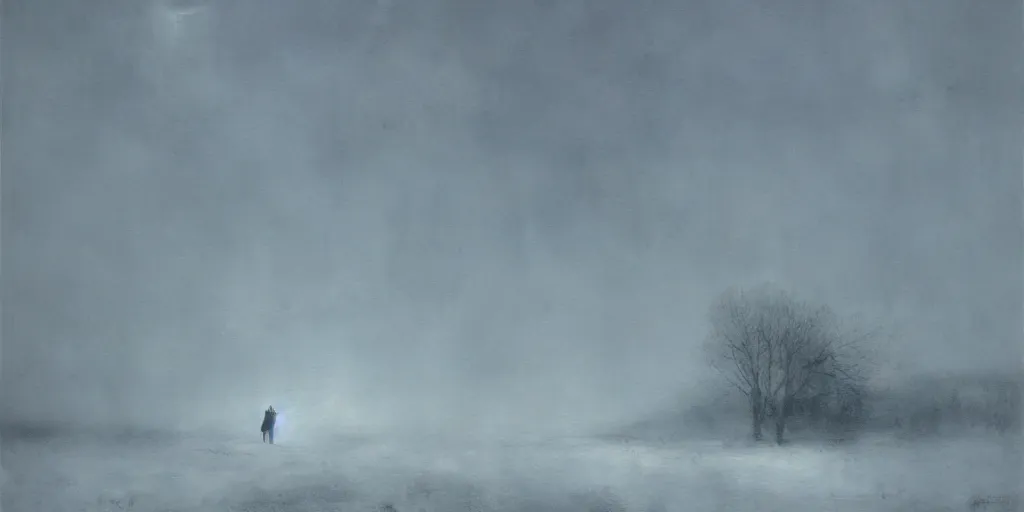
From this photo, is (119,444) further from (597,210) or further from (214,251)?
(597,210)

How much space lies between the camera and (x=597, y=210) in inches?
334

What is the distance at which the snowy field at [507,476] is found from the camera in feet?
25.7

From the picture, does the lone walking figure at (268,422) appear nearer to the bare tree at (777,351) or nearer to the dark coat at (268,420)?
the dark coat at (268,420)

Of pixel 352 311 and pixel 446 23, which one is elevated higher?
pixel 446 23

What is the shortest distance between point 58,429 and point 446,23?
5.52 m

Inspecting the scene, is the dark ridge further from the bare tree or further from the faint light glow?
the bare tree

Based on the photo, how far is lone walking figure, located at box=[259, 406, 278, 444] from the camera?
323 inches

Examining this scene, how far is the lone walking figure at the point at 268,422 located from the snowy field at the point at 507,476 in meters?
0.13

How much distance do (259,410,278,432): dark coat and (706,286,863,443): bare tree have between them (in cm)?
423

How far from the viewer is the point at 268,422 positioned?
324 inches

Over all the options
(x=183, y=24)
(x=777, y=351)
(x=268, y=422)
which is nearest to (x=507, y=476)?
(x=268, y=422)

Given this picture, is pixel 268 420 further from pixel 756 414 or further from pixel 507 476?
pixel 756 414

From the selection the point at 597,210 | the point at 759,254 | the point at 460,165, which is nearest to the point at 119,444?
the point at 460,165

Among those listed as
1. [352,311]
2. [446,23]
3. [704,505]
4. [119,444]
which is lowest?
[704,505]
